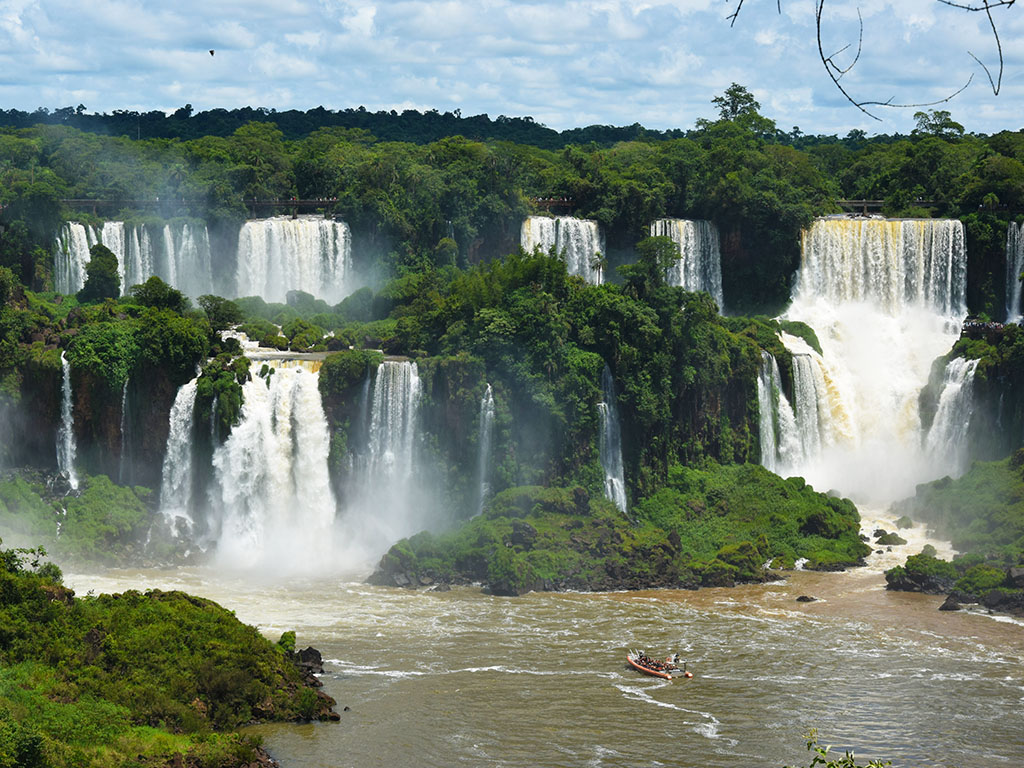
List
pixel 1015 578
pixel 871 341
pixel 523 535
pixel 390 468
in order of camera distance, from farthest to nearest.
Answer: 1. pixel 871 341
2. pixel 390 468
3. pixel 523 535
4. pixel 1015 578

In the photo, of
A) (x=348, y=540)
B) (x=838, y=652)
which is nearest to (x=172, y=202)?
(x=348, y=540)

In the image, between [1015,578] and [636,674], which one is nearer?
[636,674]

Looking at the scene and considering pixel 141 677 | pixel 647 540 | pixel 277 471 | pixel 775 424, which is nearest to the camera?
pixel 141 677

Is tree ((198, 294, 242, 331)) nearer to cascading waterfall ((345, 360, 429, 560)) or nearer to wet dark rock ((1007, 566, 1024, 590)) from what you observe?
cascading waterfall ((345, 360, 429, 560))

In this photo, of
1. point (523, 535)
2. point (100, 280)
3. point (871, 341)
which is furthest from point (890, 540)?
point (100, 280)

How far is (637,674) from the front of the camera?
34.0 meters

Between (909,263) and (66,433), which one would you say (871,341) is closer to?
(909,263)

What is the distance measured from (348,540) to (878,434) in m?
20.5

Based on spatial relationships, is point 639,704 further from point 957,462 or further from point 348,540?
point 957,462

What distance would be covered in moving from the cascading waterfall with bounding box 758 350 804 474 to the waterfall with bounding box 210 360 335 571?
15510 millimetres

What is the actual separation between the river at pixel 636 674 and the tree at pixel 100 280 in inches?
567

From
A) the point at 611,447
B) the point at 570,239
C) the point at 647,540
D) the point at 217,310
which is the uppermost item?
the point at 570,239

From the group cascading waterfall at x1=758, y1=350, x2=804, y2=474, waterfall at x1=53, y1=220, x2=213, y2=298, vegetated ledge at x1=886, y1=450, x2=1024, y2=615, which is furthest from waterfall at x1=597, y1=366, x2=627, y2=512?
waterfall at x1=53, y1=220, x2=213, y2=298

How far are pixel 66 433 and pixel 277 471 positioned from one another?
6666 millimetres
